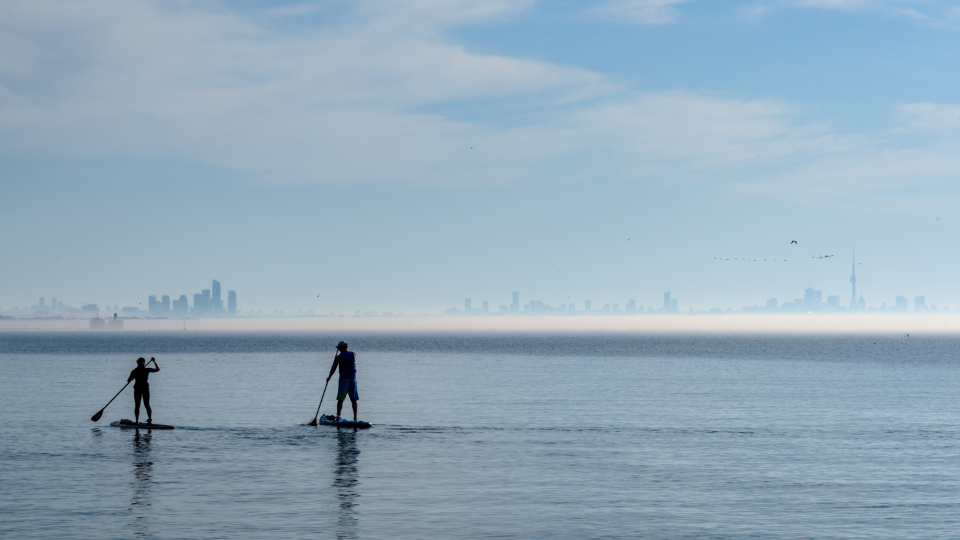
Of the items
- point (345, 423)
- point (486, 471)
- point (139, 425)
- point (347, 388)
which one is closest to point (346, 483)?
point (486, 471)

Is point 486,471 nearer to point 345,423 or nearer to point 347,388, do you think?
point 345,423

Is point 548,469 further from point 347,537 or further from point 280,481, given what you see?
point 347,537

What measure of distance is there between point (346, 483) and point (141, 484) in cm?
440

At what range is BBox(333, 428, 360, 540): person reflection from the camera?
15805 mm

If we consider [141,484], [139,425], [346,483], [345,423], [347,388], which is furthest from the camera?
[347,388]

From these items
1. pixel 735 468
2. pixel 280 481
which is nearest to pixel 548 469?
pixel 735 468

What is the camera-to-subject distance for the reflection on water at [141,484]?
51.8ft

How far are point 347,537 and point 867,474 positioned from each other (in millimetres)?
13728

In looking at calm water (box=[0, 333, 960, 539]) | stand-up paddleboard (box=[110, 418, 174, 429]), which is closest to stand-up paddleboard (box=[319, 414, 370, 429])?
calm water (box=[0, 333, 960, 539])

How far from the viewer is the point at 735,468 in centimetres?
2308

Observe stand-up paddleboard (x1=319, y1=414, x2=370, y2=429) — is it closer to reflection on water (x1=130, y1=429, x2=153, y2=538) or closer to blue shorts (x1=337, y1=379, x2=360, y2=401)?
blue shorts (x1=337, y1=379, x2=360, y2=401)

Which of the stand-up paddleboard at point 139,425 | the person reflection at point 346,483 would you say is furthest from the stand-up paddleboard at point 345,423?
the stand-up paddleboard at point 139,425

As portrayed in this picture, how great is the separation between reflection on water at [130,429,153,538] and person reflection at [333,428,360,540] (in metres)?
3.24

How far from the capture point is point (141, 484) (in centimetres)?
1983
